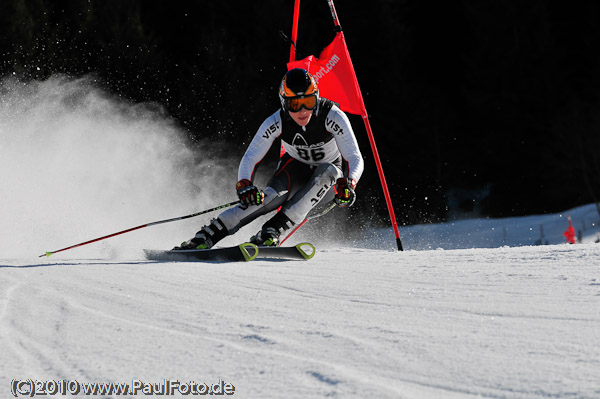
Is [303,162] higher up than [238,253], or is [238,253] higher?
[303,162]

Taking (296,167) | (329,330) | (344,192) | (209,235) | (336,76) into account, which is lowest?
(329,330)

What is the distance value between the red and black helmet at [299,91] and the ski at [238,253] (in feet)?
3.81

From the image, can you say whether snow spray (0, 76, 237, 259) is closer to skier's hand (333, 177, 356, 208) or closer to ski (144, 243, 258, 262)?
ski (144, 243, 258, 262)

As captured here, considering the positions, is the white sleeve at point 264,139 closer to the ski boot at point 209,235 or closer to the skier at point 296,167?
the skier at point 296,167

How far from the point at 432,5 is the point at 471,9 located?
112 inches

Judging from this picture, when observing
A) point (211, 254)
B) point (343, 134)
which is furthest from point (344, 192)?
point (211, 254)

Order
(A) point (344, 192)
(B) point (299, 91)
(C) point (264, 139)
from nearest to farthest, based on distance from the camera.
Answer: (A) point (344, 192)
(B) point (299, 91)
(C) point (264, 139)

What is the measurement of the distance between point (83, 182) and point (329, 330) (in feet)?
24.1

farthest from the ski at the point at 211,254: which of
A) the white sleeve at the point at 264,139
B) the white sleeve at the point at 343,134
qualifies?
the white sleeve at the point at 343,134

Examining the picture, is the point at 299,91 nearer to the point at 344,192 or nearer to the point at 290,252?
→ the point at 344,192

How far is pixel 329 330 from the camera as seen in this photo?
2.07 metres

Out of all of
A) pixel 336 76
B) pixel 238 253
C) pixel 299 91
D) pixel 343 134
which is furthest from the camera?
pixel 336 76

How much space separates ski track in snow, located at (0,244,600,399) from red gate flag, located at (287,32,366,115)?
3.71 meters

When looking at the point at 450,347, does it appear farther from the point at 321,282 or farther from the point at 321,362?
the point at 321,282
